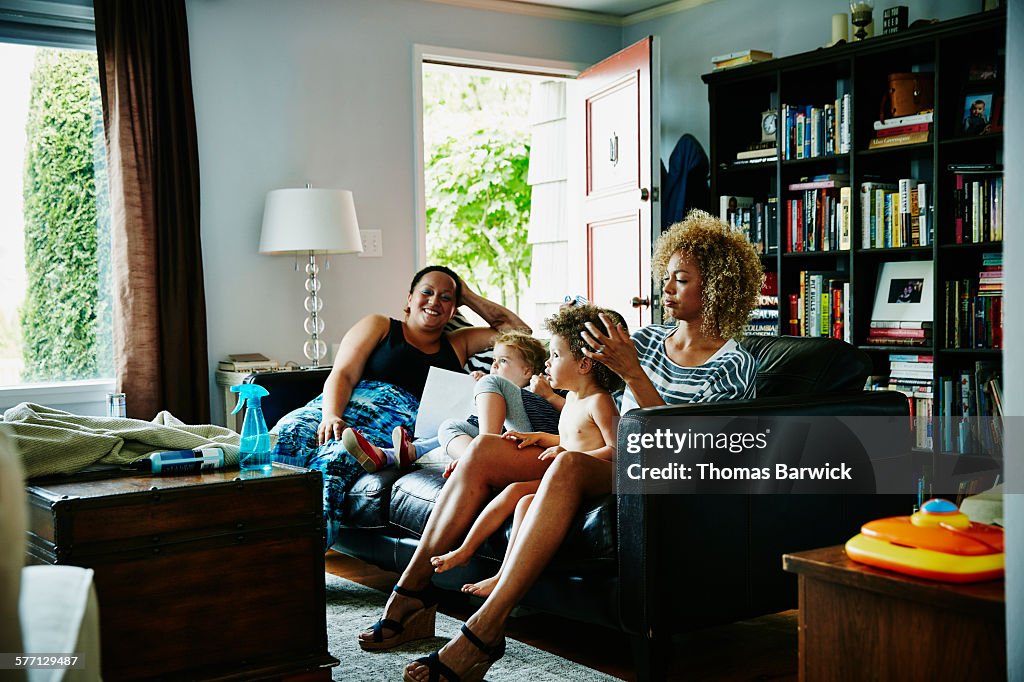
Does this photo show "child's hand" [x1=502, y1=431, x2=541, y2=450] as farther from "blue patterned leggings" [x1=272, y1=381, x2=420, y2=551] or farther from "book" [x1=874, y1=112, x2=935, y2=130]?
"book" [x1=874, y1=112, x2=935, y2=130]

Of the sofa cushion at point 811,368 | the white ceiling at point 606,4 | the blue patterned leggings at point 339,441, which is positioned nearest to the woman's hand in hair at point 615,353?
the sofa cushion at point 811,368

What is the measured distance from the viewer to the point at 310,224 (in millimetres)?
4418

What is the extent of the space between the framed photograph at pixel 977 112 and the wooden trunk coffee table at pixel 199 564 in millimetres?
3061

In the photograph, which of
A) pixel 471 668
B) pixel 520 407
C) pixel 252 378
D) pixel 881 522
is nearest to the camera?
pixel 881 522

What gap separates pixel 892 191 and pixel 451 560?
284 cm

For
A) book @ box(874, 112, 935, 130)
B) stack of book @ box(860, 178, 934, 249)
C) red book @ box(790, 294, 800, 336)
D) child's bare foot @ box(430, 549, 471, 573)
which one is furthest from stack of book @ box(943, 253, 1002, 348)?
child's bare foot @ box(430, 549, 471, 573)

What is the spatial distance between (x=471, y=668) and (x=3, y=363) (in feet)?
9.32

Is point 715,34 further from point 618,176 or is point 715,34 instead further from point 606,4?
point 618,176

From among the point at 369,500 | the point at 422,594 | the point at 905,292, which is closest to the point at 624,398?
the point at 422,594

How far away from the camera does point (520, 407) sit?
314 cm

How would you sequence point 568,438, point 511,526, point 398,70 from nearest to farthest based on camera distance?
1. point 511,526
2. point 568,438
3. point 398,70

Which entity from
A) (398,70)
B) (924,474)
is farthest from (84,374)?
(924,474)

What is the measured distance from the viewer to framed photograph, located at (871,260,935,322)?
4.31 meters

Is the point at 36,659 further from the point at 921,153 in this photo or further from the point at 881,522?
the point at 921,153
